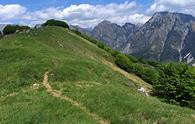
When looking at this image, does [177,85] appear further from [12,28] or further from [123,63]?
[12,28]

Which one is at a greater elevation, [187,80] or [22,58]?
[22,58]

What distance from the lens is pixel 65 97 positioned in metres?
46.1

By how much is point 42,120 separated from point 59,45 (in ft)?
185

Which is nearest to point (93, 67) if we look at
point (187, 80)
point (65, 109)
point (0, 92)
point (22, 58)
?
point (22, 58)

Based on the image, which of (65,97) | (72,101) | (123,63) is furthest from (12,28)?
(72,101)

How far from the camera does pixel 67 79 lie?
5809 cm

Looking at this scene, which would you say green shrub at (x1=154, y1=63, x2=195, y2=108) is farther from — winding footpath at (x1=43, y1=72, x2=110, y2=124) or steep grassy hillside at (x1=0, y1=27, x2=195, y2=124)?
winding footpath at (x1=43, y1=72, x2=110, y2=124)

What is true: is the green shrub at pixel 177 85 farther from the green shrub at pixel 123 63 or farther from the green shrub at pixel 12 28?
the green shrub at pixel 12 28

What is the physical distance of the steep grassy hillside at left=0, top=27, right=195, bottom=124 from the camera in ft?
127

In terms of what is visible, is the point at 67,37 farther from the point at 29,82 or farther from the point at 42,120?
the point at 42,120

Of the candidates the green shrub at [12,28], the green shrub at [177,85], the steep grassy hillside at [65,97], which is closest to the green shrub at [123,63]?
the green shrub at [177,85]

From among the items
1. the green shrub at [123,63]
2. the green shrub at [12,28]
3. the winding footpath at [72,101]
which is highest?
the green shrub at [12,28]

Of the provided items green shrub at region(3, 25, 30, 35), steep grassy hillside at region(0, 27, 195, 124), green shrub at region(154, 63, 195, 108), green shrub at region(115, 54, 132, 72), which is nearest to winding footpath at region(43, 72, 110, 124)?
steep grassy hillside at region(0, 27, 195, 124)

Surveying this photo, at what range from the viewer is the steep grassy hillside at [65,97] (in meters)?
38.7
